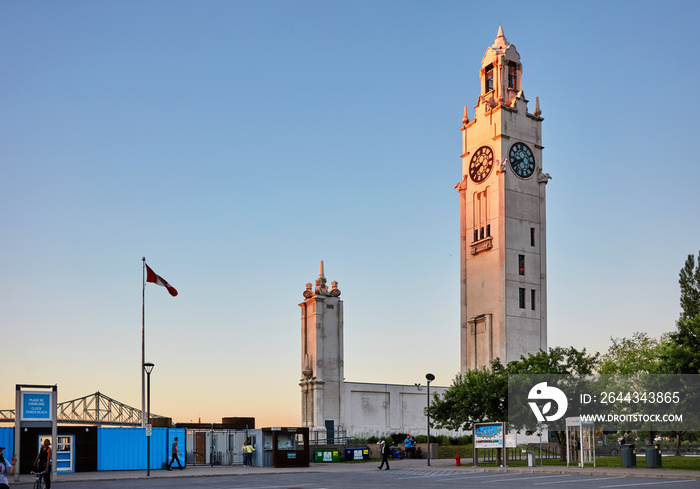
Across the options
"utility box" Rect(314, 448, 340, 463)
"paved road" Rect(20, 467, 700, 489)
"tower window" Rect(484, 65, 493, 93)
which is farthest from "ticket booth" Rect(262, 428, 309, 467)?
"tower window" Rect(484, 65, 493, 93)

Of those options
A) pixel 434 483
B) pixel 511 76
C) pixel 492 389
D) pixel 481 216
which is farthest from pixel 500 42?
pixel 434 483

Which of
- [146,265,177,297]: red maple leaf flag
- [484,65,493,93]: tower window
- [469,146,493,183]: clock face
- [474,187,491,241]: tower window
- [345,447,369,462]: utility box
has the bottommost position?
[345,447,369,462]: utility box

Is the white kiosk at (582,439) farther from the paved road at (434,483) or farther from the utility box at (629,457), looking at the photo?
the paved road at (434,483)

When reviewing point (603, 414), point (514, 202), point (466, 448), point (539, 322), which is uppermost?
point (514, 202)

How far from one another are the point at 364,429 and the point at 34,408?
42.2m

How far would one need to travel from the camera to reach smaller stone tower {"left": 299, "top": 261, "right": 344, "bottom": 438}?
235 ft

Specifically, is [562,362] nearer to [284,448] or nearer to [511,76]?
[284,448]

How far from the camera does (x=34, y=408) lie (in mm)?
36094

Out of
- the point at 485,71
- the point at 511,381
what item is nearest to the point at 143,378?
the point at 511,381

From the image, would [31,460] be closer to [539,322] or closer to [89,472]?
[89,472]

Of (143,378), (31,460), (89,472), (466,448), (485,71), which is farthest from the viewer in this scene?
(485,71)

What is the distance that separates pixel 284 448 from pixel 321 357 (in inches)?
992

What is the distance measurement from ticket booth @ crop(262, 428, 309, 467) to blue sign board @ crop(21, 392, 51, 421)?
14554 millimetres

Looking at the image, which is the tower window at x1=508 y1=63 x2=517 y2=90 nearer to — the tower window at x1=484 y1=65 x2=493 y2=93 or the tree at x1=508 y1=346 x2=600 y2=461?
the tower window at x1=484 y1=65 x2=493 y2=93
